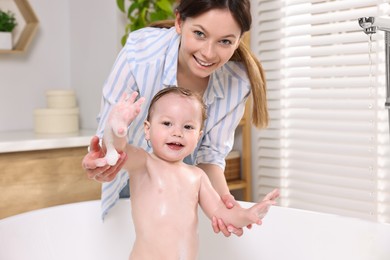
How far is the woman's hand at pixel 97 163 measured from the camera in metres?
1.29

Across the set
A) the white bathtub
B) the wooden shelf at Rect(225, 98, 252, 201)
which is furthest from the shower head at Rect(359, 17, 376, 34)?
the wooden shelf at Rect(225, 98, 252, 201)

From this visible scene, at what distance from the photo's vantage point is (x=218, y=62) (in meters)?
1.55

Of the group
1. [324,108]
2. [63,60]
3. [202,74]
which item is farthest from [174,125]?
[63,60]

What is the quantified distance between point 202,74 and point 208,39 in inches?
3.9

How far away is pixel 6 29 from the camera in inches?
106

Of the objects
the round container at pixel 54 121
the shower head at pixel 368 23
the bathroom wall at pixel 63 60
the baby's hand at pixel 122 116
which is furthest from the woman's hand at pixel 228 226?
the bathroom wall at pixel 63 60

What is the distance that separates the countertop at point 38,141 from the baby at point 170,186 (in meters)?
0.85

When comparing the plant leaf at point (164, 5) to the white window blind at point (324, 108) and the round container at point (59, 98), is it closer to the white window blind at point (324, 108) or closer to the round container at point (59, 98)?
the white window blind at point (324, 108)

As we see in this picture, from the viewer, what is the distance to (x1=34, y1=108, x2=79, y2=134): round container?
2572 millimetres

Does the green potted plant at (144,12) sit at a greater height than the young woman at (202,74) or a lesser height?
greater

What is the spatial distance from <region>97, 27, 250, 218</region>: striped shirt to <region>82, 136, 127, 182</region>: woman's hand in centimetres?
27

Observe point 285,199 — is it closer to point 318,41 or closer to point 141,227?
point 318,41

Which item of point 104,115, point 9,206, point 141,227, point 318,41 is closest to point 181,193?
point 141,227

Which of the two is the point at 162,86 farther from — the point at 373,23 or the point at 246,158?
the point at 246,158
